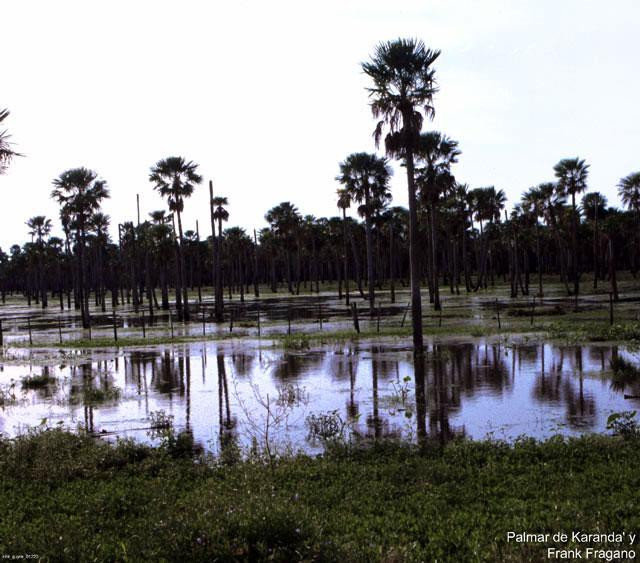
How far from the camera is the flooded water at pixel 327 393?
14016 millimetres

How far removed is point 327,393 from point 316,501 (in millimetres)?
10039

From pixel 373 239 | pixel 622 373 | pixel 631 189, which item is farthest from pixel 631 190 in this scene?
pixel 622 373

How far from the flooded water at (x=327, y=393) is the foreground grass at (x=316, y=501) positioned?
6.79ft

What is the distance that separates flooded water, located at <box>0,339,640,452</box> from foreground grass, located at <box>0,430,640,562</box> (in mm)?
2071

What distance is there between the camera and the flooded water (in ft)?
46.0

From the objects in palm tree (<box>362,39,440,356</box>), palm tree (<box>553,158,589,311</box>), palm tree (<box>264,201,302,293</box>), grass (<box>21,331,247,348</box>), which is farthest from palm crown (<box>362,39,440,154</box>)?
palm tree (<box>264,201,302,293</box>)

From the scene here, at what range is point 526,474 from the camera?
941cm

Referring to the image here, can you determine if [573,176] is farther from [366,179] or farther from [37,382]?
[37,382]

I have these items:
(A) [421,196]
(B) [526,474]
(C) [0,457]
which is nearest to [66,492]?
(C) [0,457]

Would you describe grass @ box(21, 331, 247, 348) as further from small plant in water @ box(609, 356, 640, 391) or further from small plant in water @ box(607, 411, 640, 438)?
small plant in water @ box(607, 411, 640, 438)

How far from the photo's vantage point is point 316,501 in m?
8.52

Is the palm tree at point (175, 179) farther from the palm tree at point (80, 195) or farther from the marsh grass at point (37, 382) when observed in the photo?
the marsh grass at point (37, 382)

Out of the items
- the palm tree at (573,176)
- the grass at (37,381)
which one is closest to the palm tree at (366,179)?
the palm tree at (573,176)

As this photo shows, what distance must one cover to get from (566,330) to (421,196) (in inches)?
973
